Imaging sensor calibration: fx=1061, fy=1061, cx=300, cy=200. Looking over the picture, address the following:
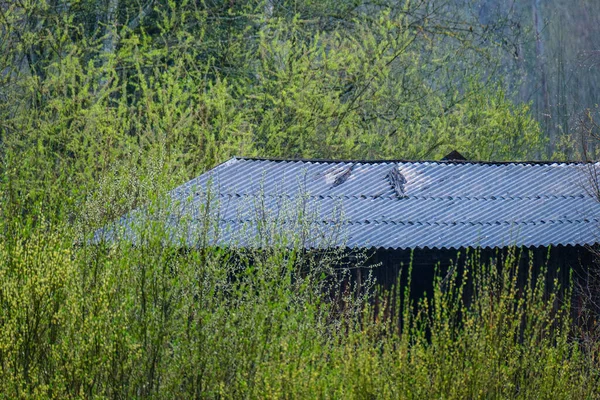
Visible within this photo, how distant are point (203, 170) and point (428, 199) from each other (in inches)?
178

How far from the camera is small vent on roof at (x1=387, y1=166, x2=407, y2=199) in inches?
580

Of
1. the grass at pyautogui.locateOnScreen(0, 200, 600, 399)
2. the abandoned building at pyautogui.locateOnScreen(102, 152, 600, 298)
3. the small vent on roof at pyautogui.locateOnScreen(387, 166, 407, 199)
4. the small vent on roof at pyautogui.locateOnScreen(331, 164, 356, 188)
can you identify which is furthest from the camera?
the small vent on roof at pyautogui.locateOnScreen(331, 164, 356, 188)

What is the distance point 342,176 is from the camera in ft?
49.5

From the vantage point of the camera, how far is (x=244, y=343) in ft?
22.9

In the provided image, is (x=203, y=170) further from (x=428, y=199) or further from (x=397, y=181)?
(x=428, y=199)

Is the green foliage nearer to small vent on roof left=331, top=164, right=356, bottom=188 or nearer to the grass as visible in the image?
small vent on roof left=331, top=164, right=356, bottom=188

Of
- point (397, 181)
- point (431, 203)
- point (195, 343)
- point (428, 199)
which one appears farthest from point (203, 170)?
point (195, 343)

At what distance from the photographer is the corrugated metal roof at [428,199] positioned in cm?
1355

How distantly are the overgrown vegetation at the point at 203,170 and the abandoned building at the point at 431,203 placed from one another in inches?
24.4

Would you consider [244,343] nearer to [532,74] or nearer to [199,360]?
[199,360]

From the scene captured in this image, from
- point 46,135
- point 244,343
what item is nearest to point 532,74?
point 46,135

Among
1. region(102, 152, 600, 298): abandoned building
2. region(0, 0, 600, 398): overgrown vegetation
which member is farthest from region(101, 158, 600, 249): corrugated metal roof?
region(0, 0, 600, 398): overgrown vegetation

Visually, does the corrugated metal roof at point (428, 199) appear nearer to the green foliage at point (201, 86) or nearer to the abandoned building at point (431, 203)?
the abandoned building at point (431, 203)

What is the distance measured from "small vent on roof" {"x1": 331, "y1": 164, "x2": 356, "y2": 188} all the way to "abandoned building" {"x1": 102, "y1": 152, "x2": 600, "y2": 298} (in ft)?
0.05
